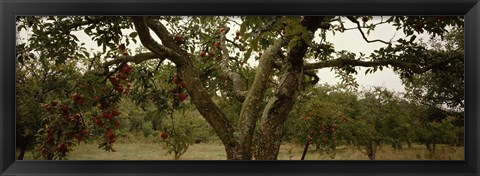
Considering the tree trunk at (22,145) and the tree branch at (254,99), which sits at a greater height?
the tree branch at (254,99)

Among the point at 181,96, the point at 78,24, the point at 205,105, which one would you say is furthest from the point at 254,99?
the point at 78,24

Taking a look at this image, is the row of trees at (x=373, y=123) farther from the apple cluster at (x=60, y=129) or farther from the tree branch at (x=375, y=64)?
the apple cluster at (x=60, y=129)

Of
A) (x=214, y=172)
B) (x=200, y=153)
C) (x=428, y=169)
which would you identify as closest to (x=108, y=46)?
Answer: (x=200, y=153)

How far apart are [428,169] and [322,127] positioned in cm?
45

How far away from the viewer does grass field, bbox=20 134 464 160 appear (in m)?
1.52

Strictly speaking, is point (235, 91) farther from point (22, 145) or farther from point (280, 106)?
point (22, 145)

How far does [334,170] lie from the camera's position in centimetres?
141

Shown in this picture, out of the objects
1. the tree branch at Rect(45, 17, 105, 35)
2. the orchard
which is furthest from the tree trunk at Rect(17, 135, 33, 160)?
the tree branch at Rect(45, 17, 105, 35)
